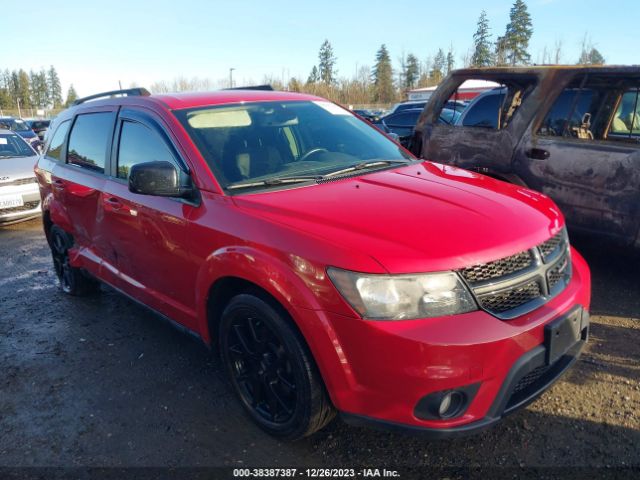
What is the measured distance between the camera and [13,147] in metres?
9.15

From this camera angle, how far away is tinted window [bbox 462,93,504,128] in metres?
5.23

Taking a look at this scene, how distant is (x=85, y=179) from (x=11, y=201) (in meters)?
4.85

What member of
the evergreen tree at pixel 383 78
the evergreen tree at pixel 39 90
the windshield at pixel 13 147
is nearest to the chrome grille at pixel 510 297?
the windshield at pixel 13 147

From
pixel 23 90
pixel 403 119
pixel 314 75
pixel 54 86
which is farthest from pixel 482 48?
pixel 54 86


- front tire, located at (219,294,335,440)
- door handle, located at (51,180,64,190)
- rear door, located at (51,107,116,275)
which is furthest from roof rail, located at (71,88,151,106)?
front tire, located at (219,294,335,440)

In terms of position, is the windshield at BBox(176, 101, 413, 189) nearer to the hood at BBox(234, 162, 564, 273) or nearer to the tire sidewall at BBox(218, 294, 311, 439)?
the hood at BBox(234, 162, 564, 273)

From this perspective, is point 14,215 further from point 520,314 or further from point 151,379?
point 520,314

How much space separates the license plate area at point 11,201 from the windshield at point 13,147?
1.30 meters

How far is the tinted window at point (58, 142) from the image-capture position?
465 centimetres

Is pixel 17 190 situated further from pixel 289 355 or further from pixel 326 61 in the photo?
pixel 326 61

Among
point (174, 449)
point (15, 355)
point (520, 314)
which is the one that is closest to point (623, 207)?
point (520, 314)

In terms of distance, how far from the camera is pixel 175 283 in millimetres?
3141

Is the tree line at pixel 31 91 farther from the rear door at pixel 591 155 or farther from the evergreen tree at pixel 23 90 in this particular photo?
the rear door at pixel 591 155

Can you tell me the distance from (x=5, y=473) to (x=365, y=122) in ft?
10.4
